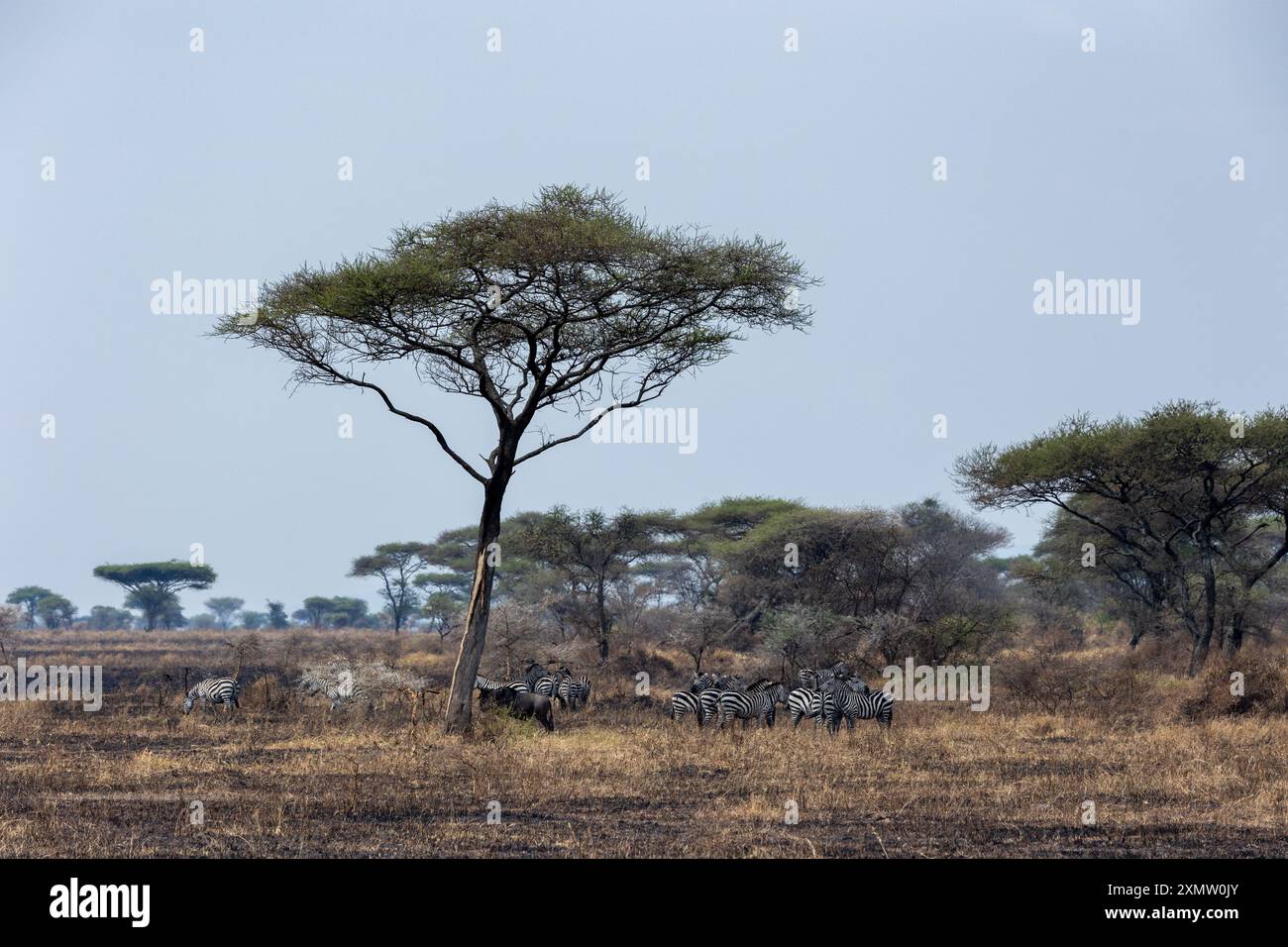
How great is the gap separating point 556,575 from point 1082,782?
31.9m

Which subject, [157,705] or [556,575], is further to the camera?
[556,575]

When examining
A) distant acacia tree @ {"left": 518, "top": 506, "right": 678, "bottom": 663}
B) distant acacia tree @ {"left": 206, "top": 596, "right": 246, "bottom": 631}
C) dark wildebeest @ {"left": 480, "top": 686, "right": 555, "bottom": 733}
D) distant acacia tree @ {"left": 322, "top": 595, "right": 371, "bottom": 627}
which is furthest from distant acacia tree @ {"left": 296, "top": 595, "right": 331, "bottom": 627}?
dark wildebeest @ {"left": 480, "top": 686, "right": 555, "bottom": 733}

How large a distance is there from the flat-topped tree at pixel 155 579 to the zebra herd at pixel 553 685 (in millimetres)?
59830

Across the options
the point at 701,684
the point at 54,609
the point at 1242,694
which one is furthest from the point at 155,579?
the point at 1242,694

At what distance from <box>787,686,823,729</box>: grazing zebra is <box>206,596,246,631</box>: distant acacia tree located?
115 meters

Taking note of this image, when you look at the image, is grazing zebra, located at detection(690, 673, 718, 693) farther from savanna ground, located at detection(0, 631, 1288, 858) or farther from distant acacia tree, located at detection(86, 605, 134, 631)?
distant acacia tree, located at detection(86, 605, 134, 631)

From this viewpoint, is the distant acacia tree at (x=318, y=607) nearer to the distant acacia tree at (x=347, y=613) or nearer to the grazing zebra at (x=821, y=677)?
the distant acacia tree at (x=347, y=613)

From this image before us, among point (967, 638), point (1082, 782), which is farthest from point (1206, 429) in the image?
point (1082, 782)

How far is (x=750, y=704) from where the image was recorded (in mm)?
19750

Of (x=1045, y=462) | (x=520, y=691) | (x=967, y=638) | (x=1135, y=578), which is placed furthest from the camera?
(x=1135, y=578)

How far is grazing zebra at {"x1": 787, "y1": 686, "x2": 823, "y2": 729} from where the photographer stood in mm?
19250

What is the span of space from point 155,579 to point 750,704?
70.8 metres
